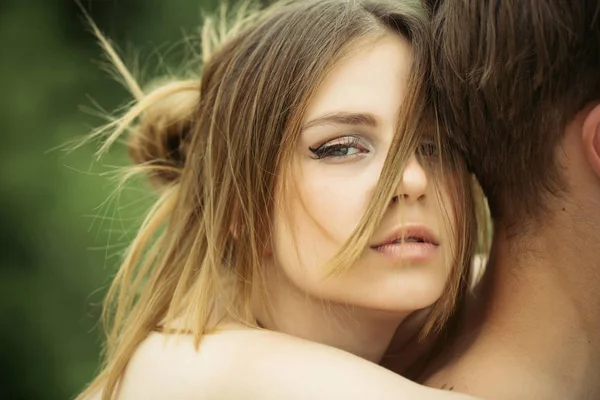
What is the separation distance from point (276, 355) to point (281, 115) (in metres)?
0.55

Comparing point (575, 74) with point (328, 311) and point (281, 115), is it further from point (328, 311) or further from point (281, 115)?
point (328, 311)

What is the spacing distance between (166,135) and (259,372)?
3.22ft

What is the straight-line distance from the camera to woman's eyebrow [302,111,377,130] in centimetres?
200

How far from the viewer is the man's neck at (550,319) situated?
6.42 feet

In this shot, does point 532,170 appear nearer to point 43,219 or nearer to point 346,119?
point 346,119

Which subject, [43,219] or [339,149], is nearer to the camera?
[339,149]

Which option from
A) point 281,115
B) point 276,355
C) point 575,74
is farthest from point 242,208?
point 575,74

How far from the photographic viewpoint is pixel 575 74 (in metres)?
1.84

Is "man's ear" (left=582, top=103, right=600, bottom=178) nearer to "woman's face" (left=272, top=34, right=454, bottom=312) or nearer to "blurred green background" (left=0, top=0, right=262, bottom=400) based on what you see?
"woman's face" (left=272, top=34, right=454, bottom=312)

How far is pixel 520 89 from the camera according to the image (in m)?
1.88

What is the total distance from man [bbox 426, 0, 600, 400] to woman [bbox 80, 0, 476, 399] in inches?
3.9

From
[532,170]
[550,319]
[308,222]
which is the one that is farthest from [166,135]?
[550,319]

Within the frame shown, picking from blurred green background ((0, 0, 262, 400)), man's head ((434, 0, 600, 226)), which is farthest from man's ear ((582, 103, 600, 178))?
blurred green background ((0, 0, 262, 400))

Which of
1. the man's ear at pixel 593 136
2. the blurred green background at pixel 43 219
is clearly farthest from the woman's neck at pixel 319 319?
the blurred green background at pixel 43 219
